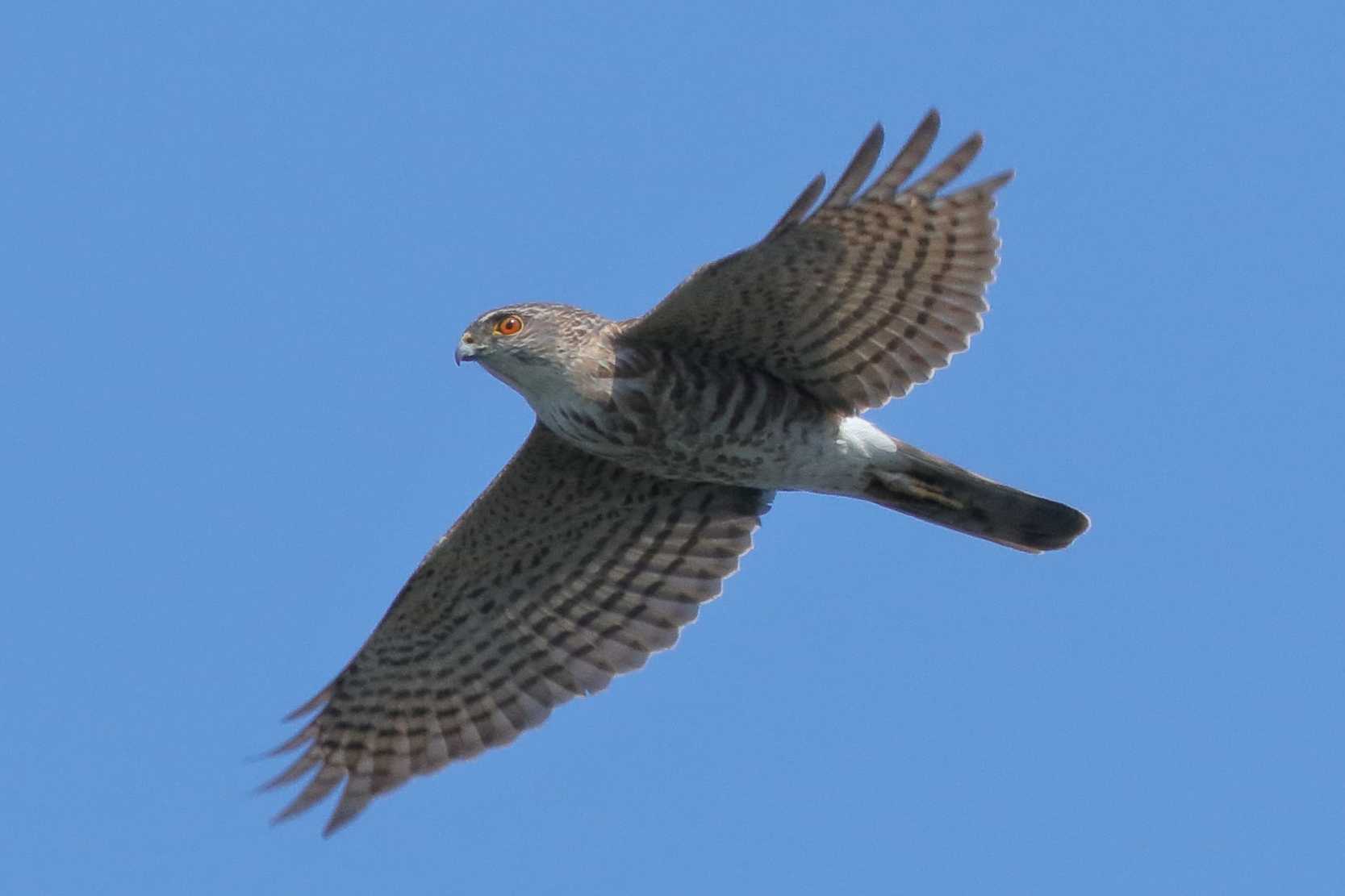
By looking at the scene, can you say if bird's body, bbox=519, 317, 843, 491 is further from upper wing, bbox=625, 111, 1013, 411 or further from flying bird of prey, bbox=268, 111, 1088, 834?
upper wing, bbox=625, 111, 1013, 411

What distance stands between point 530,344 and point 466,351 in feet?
1.09

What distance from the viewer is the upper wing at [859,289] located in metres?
11.0

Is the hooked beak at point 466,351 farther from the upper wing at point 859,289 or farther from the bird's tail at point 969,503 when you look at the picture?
the bird's tail at point 969,503

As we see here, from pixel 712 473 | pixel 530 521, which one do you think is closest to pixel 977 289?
pixel 712 473

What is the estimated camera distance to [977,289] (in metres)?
11.5

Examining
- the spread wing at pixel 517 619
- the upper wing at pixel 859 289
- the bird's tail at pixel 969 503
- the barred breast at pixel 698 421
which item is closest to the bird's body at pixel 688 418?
the barred breast at pixel 698 421

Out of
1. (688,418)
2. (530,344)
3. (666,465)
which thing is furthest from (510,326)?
(666,465)

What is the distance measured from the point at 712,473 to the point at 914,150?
2.05 meters

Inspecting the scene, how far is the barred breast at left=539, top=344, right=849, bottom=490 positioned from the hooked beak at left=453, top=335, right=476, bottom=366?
490 mm

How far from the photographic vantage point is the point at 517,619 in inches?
504

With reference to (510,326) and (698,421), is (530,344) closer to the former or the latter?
(510,326)

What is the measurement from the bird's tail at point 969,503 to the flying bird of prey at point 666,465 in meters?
0.01

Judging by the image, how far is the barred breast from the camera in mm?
11398

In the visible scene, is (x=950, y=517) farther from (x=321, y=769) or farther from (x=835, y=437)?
(x=321, y=769)
